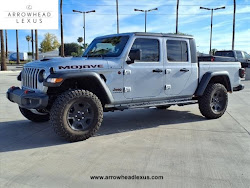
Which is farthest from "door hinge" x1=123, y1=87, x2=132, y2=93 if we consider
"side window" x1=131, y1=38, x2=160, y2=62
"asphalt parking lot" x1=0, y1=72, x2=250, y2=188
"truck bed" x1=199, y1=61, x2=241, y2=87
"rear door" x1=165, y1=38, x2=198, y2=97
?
"truck bed" x1=199, y1=61, x2=241, y2=87

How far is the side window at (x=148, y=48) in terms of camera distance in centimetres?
517

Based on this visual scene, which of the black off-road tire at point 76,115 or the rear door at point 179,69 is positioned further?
the rear door at point 179,69

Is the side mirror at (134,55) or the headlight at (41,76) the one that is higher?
the side mirror at (134,55)

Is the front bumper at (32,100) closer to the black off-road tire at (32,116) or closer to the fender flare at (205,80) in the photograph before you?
the black off-road tire at (32,116)

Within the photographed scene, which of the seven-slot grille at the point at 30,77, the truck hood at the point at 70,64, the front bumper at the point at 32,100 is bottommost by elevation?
the front bumper at the point at 32,100

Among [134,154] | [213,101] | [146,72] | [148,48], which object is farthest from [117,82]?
[213,101]

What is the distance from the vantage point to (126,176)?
10.4 ft

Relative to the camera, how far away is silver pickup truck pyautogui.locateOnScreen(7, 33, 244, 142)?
14.2ft

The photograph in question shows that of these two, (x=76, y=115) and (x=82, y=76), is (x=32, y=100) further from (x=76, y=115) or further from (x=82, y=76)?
(x=82, y=76)

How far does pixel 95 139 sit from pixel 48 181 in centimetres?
167

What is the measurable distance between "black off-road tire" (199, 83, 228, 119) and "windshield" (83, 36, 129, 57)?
2.29 meters

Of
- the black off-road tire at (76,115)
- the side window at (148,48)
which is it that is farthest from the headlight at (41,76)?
the side window at (148,48)

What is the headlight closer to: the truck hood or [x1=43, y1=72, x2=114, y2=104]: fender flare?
the truck hood

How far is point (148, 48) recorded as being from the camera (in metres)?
5.29
